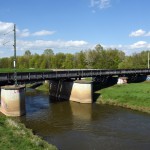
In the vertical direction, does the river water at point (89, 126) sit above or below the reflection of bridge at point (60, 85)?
below

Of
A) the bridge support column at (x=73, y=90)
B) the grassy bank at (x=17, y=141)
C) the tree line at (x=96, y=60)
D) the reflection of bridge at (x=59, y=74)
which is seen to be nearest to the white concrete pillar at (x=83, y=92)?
the bridge support column at (x=73, y=90)

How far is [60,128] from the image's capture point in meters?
36.6

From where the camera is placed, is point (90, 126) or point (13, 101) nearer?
point (90, 126)

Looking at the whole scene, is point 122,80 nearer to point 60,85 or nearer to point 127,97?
point 60,85

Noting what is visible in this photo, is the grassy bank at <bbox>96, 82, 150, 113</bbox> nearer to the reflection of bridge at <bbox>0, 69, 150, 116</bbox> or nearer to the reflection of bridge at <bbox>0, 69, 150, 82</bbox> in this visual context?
the reflection of bridge at <bbox>0, 69, 150, 116</bbox>

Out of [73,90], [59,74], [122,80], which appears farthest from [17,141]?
[122,80]

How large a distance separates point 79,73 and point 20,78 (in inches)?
Answer: 620

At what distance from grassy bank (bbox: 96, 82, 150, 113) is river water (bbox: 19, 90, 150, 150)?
7.69ft

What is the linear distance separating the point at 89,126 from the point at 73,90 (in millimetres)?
22521

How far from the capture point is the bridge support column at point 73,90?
56.8 m

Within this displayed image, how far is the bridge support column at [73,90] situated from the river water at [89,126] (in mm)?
3411

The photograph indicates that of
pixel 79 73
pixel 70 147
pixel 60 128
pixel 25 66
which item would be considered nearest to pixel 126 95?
pixel 79 73

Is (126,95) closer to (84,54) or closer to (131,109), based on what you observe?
(131,109)

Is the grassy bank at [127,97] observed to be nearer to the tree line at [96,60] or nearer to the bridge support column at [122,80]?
the bridge support column at [122,80]
